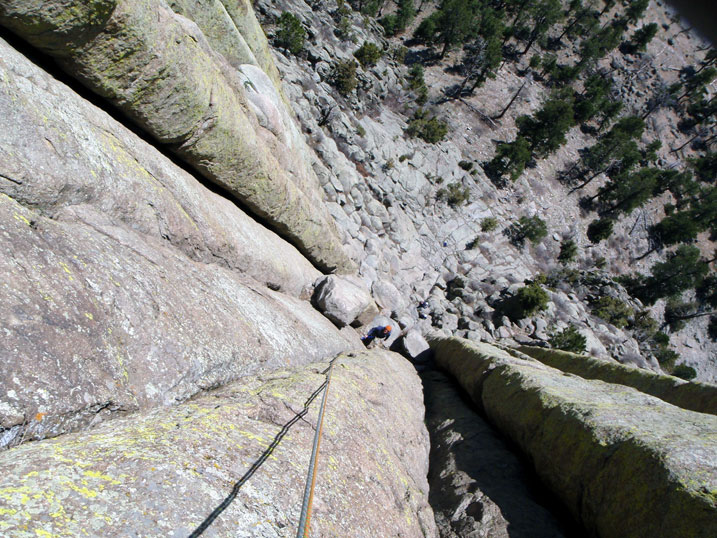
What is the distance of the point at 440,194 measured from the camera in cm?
4625

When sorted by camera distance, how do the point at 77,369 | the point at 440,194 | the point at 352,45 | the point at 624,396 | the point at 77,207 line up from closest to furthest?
the point at 77,369
the point at 77,207
the point at 624,396
the point at 440,194
the point at 352,45

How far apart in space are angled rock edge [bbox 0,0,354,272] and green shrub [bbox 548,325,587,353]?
3229cm

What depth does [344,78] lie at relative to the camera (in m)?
41.6

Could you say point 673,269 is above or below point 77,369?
above

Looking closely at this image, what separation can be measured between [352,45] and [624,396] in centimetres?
5815

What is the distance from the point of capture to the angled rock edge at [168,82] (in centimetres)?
700

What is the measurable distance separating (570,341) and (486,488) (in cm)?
3110

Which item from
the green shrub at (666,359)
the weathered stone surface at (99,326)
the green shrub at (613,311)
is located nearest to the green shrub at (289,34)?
the weathered stone surface at (99,326)

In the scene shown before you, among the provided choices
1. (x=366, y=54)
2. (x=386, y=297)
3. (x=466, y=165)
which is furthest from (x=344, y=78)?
(x=386, y=297)

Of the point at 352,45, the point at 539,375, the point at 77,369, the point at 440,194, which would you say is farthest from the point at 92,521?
the point at 352,45

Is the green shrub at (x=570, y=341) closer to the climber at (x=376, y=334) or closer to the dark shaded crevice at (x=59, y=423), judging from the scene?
the climber at (x=376, y=334)

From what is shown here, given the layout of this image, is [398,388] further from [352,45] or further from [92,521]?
[352,45]

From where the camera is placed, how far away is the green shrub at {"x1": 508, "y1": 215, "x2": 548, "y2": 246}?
52.6 m

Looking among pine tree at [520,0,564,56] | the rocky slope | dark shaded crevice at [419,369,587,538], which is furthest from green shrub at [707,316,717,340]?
dark shaded crevice at [419,369,587,538]
